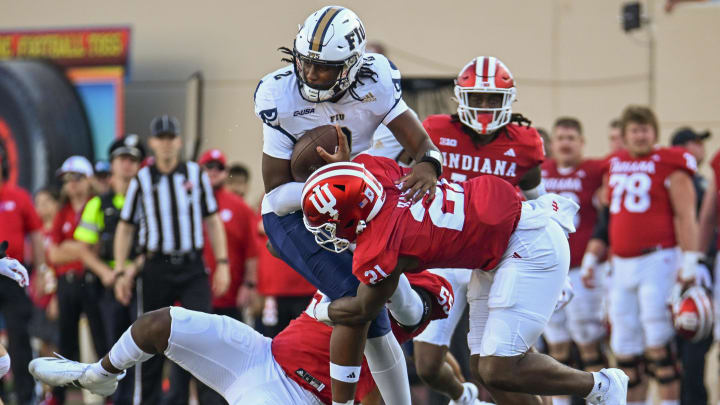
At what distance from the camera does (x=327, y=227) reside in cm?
445

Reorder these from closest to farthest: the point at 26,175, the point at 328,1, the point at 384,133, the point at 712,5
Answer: the point at 384,133 < the point at 712,5 < the point at 26,175 < the point at 328,1

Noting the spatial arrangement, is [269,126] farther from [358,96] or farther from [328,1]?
[328,1]

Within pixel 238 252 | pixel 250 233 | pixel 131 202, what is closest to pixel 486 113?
pixel 131 202

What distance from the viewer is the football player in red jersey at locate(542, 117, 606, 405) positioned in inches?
309

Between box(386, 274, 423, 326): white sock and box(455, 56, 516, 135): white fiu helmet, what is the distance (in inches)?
44.7

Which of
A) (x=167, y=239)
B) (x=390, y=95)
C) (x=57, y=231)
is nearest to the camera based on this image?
(x=390, y=95)

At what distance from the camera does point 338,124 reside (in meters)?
4.89

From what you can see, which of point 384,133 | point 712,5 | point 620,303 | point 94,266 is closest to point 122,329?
point 94,266

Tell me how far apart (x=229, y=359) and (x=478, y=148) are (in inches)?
71.1

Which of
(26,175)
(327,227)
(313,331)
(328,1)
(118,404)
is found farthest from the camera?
(328,1)

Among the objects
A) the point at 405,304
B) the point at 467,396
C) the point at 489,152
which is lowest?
the point at 467,396

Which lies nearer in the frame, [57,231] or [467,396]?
[467,396]

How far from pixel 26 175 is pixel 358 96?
27.2 feet

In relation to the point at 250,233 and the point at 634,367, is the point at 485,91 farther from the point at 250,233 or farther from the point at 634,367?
the point at 250,233
